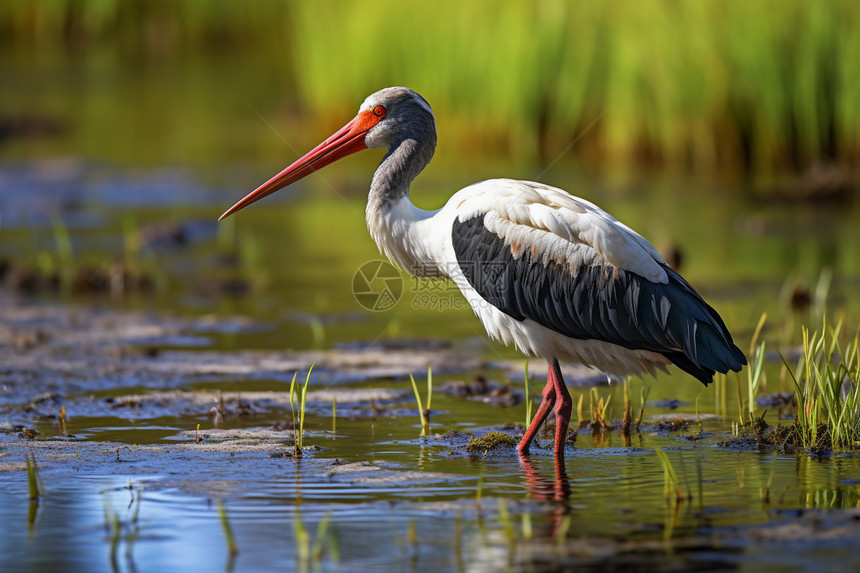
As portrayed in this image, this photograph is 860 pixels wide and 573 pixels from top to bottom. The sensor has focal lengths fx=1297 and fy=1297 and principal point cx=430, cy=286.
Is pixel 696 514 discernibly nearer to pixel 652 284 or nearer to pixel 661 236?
pixel 652 284

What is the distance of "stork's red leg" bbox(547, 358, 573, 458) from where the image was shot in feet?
19.1

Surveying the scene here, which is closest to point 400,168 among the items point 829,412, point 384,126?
point 384,126

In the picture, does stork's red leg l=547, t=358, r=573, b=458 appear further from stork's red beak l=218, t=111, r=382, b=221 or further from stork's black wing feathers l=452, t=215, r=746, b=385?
stork's red beak l=218, t=111, r=382, b=221

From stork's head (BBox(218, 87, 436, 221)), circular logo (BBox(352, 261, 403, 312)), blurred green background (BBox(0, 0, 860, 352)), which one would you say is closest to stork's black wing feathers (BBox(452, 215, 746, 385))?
stork's head (BBox(218, 87, 436, 221))

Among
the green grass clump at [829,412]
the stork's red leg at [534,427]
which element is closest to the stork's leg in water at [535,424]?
the stork's red leg at [534,427]

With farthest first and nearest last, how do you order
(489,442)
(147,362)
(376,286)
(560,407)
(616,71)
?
(616,71) → (376,286) → (147,362) → (560,407) → (489,442)

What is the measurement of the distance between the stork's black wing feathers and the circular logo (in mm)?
4090

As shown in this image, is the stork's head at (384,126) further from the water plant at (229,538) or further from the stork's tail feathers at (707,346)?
the water plant at (229,538)

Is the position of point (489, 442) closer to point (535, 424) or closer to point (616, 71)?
point (535, 424)

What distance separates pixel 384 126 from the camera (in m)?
6.84

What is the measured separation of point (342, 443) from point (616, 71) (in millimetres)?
10328

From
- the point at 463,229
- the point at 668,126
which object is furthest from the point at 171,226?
the point at 463,229

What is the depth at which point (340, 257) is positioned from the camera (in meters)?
12.5

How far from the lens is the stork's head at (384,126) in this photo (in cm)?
682
